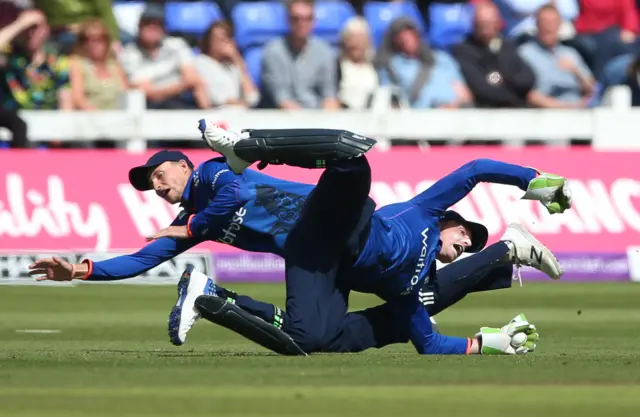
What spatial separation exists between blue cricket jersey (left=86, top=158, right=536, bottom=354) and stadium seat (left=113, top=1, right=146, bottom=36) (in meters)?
9.87

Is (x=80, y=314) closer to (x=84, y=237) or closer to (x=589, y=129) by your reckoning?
(x=84, y=237)

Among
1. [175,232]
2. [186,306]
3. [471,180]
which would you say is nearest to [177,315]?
[186,306]

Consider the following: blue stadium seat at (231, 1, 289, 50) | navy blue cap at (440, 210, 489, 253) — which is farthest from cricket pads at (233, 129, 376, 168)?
blue stadium seat at (231, 1, 289, 50)

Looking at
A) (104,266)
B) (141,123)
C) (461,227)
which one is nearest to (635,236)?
(141,123)

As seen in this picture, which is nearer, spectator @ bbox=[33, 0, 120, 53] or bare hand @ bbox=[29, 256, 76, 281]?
bare hand @ bbox=[29, 256, 76, 281]

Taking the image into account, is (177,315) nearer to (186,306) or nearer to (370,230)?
(186,306)

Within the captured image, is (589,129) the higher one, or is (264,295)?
(589,129)

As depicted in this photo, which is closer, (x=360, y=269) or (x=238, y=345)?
(x=360, y=269)

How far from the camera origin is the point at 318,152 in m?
7.76

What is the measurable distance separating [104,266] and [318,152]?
4.98ft

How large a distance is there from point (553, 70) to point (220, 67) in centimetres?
390

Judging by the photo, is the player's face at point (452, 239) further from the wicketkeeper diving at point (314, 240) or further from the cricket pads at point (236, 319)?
the cricket pads at point (236, 319)

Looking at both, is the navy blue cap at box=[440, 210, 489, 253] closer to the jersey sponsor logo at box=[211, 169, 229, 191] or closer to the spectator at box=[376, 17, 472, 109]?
the jersey sponsor logo at box=[211, 169, 229, 191]

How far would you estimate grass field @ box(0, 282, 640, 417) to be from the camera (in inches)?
243
